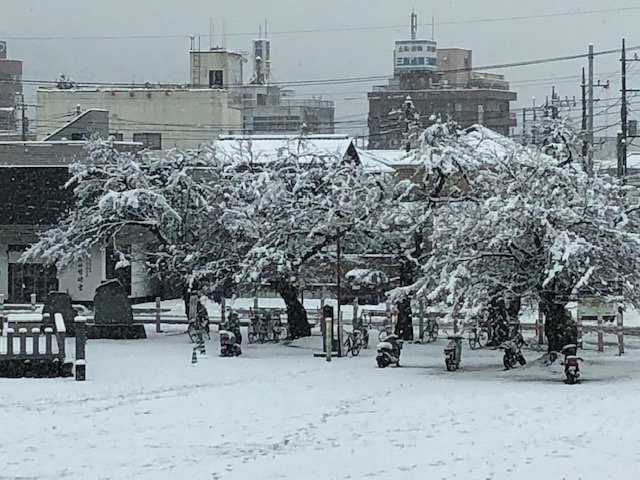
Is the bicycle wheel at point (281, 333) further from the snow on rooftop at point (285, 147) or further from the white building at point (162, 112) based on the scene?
the white building at point (162, 112)

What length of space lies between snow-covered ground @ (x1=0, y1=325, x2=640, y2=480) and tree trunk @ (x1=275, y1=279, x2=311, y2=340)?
6291 mm

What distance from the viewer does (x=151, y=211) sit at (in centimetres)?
3294

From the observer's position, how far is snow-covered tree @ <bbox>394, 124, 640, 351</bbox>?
76.6 ft

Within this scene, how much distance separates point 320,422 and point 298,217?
567 inches

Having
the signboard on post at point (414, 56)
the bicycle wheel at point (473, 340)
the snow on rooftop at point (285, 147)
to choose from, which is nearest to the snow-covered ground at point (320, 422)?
the bicycle wheel at point (473, 340)

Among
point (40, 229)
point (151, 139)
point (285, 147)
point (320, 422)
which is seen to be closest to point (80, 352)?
point (320, 422)

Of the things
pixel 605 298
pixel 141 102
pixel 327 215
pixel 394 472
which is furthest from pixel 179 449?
pixel 141 102

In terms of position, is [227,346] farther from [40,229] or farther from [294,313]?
[40,229]

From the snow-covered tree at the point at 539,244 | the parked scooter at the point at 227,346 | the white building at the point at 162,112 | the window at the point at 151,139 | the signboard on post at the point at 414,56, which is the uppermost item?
the signboard on post at the point at 414,56

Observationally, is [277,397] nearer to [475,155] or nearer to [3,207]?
[475,155]

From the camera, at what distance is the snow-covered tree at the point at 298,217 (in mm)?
30000

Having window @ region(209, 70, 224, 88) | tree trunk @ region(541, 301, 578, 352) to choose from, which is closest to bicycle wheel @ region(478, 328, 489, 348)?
tree trunk @ region(541, 301, 578, 352)

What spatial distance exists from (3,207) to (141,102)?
34425mm

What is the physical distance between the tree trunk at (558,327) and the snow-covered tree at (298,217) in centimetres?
694
